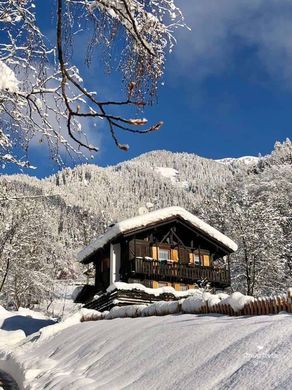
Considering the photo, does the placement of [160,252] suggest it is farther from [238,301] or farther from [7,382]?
[238,301]

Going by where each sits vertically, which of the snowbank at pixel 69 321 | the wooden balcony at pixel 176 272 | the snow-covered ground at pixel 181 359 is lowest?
the snow-covered ground at pixel 181 359

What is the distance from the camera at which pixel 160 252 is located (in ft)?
89.6

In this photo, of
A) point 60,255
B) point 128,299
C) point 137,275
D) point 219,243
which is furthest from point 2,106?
point 60,255

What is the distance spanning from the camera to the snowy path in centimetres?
1038

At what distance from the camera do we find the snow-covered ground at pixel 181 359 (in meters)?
4.66

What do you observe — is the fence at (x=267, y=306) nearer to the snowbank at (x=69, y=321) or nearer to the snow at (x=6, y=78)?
the snow at (x=6, y=78)

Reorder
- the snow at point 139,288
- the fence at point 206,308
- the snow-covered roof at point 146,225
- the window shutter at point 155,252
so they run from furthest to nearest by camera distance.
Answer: the window shutter at point 155,252
the snow-covered roof at point 146,225
the snow at point 139,288
the fence at point 206,308

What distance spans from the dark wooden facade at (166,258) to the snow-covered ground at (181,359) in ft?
49.2

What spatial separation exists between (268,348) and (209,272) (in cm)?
2207

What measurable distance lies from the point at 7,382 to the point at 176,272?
15.4 meters

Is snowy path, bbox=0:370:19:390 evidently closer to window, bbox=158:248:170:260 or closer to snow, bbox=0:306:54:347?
window, bbox=158:248:170:260

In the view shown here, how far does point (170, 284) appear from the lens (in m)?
26.5

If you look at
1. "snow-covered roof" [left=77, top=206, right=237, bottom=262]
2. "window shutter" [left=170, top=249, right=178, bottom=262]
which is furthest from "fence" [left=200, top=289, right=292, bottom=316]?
"window shutter" [left=170, top=249, right=178, bottom=262]

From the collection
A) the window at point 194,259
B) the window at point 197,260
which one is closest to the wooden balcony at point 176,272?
the window at point 194,259
